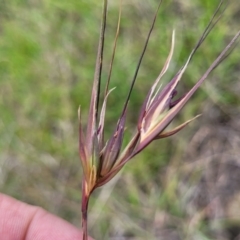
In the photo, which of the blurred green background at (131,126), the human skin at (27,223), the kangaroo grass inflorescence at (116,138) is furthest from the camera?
the blurred green background at (131,126)

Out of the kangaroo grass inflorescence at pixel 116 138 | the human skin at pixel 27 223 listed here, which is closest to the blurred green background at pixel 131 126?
the human skin at pixel 27 223

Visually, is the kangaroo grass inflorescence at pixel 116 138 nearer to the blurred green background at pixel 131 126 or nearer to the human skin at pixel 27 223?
the human skin at pixel 27 223

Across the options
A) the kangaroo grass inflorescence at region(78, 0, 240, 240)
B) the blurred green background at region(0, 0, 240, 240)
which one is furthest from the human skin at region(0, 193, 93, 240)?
the kangaroo grass inflorescence at region(78, 0, 240, 240)

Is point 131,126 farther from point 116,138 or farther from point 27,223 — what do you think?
point 116,138

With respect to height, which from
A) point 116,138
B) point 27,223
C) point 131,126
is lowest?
point 27,223

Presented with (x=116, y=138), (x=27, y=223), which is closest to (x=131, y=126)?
(x=27, y=223)

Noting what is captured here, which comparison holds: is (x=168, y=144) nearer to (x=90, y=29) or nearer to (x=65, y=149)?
(x=65, y=149)

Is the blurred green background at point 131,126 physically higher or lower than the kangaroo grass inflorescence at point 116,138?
→ lower
